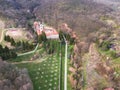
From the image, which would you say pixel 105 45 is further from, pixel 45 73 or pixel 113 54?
pixel 45 73

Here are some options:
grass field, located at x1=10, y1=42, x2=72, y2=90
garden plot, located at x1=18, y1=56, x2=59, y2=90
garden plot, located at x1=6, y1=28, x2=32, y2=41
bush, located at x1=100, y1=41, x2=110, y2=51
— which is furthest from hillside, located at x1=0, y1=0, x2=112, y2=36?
garden plot, located at x1=18, y1=56, x2=59, y2=90

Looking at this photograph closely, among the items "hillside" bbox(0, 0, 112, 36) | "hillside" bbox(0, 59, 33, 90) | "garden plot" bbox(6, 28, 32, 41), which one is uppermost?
"hillside" bbox(0, 59, 33, 90)

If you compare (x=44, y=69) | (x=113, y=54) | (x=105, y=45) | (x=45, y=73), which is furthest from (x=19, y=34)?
(x=113, y=54)

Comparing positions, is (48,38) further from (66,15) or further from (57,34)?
(66,15)

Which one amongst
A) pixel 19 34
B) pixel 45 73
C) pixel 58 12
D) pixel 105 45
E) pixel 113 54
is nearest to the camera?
pixel 45 73

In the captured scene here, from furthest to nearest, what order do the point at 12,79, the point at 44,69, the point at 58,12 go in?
the point at 58,12 < the point at 44,69 < the point at 12,79

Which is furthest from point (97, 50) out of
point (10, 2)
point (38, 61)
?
point (10, 2)

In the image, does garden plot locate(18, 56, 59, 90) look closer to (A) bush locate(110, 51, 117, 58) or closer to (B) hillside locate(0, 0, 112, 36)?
(A) bush locate(110, 51, 117, 58)

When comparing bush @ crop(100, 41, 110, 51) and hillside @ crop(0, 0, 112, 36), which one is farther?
hillside @ crop(0, 0, 112, 36)

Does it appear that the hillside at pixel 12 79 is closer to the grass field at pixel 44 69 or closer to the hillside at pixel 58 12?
the grass field at pixel 44 69
